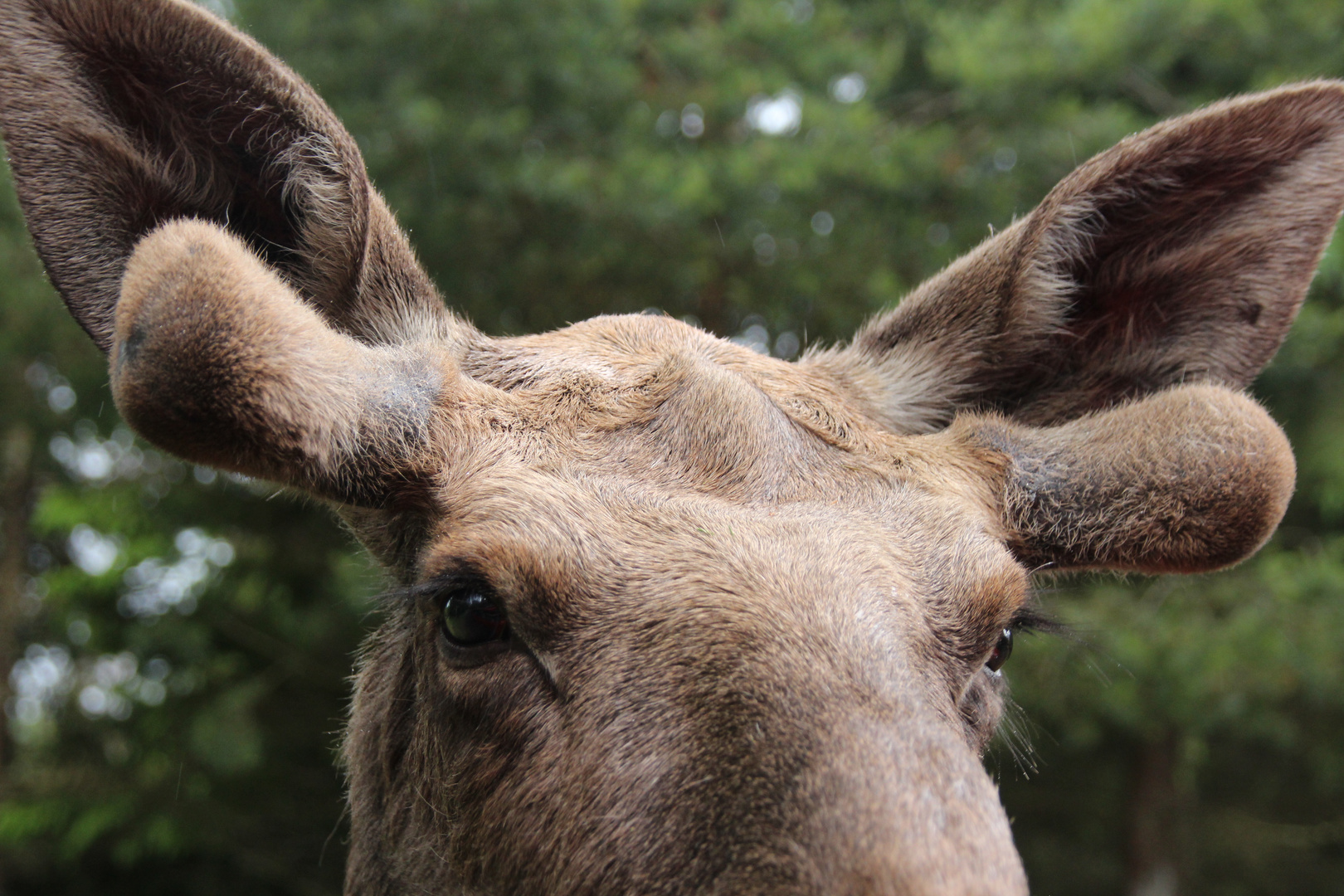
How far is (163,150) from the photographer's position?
8.03ft

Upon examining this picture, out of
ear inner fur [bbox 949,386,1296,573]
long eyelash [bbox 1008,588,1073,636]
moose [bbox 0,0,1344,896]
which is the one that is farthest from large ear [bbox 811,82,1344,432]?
long eyelash [bbox 1008,588,1073,636]

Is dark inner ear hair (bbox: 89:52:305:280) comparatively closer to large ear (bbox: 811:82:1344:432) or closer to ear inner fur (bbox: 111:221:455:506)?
ear inner fur (bbox: 111:221:455:506)

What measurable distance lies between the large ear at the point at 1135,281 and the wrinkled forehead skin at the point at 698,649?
463 millimetres

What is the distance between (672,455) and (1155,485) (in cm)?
122

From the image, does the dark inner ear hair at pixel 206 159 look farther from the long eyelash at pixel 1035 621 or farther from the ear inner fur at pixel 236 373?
the long eyelash at pixel 1035 621

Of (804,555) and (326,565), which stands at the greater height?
(804,555)

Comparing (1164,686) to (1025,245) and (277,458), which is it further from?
(277,458)

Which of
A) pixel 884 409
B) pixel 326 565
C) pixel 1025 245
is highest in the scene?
pixel 1025 245

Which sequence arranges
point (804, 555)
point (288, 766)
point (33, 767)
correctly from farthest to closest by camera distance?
point (288, 766) < point (33, 767) < point (804, 555)

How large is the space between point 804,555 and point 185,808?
852 cm

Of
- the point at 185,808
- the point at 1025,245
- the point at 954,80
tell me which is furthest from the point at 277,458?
the point at 954,80

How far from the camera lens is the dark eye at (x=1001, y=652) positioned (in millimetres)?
2373

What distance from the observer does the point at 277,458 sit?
6.46 feet

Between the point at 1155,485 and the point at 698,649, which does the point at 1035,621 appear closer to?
the point at 1155,485
